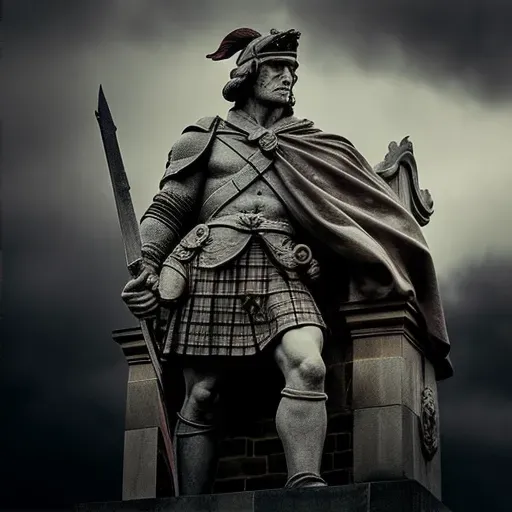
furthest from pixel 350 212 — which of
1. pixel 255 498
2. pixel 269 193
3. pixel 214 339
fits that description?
pixel 255 498

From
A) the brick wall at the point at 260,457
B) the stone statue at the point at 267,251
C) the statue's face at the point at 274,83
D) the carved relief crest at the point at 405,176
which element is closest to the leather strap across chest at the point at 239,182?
the stone statue at the point at 267,251

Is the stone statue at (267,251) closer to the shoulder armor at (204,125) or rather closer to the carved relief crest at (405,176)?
the shoulder armor at (204,125)

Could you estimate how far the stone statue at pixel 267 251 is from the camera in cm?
1442

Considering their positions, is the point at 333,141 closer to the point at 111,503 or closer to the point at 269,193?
the point at 269,193

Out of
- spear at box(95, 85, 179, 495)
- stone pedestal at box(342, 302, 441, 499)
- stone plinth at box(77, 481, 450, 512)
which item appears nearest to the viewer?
stone plinth at box(77, 481, 450, 512)

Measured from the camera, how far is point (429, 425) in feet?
49.4

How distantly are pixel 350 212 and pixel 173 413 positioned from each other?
2405 mm

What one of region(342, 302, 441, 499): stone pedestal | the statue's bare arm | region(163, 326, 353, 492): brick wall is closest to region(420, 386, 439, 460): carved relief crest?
region(342, 302, 441, 499): stone pedestal

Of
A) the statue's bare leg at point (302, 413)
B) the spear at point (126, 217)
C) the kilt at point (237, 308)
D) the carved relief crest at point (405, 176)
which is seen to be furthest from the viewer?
the carved relief crest at point (405, 176)

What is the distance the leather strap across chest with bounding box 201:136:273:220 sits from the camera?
49.7 feet

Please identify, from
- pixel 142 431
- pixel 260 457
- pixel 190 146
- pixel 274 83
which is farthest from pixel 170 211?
pixel 260 457

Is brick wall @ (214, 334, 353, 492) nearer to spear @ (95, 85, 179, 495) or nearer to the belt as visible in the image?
spear @ (95, 85, 179, 495)

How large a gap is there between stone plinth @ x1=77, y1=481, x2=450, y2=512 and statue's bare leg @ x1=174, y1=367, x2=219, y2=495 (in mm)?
590

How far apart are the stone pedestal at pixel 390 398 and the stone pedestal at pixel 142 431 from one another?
1.83 m
